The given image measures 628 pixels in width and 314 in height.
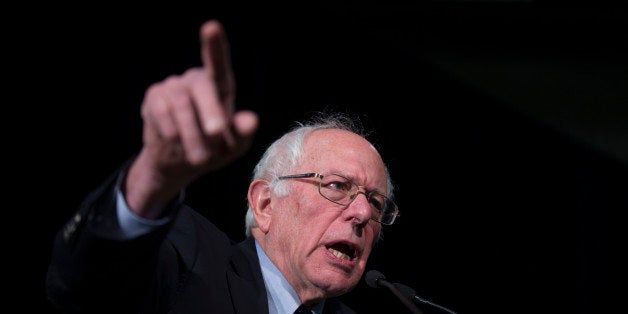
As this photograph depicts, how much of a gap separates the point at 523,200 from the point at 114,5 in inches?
86.5

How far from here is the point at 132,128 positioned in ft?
8.26

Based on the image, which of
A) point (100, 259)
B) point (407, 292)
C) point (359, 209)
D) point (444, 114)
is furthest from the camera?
point (444, 114)

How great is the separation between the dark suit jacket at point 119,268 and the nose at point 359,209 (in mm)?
568

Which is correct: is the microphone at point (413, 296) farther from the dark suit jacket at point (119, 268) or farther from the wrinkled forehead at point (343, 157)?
the dark suit jacket at point (119, 268)

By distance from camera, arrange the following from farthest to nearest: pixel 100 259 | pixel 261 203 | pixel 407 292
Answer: pixel 261 203, pixel 407 292, pixel 100 259

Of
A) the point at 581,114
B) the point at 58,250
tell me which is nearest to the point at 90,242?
the point at 58,250

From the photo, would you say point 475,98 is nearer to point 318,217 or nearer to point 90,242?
point 318,217

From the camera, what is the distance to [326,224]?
1893mm

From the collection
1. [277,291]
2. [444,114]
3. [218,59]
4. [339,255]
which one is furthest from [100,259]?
[444,114]

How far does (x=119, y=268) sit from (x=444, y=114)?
100 inches

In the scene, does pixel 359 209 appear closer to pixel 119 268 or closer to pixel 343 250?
pixel 343 250

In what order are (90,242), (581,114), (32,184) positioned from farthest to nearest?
(581,114)
(32,184)
(90,242)

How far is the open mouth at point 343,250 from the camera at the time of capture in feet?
6.28

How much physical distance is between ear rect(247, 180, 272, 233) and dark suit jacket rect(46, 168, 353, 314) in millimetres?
522
